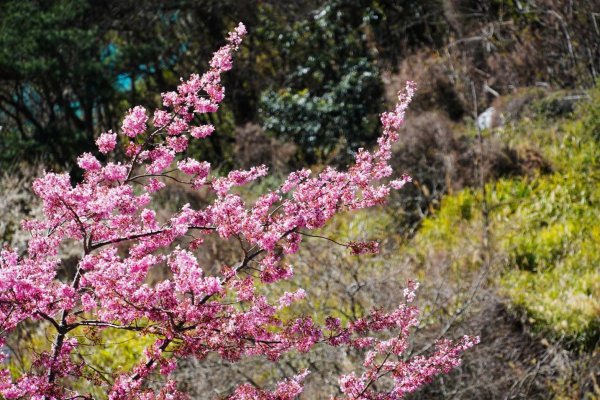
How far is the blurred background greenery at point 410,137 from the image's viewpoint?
242 inches

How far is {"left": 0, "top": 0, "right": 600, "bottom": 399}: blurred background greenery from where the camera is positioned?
6137 millimetres

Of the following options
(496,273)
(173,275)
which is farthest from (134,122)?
(496,273)

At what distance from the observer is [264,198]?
124 inches

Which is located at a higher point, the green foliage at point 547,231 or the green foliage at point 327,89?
the green foliage at point 327,89

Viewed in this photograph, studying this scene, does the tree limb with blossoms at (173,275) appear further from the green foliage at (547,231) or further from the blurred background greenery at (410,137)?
the green foliage at (547,231)

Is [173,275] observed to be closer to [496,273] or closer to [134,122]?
[134,122]

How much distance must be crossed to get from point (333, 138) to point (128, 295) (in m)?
11.9

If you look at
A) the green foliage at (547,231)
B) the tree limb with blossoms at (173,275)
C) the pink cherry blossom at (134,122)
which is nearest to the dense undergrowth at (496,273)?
the green foliage at (547,231)

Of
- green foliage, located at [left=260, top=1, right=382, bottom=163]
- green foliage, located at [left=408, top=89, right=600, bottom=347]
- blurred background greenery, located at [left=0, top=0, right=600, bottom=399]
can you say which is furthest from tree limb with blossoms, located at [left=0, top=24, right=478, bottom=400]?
green foliage, located at [left=260, top=1, right=382, bottom=163]

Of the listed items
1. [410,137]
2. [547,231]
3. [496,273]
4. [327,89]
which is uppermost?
[327,89]

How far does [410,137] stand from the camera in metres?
11.5

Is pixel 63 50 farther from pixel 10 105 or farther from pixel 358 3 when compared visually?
pixel 358 3

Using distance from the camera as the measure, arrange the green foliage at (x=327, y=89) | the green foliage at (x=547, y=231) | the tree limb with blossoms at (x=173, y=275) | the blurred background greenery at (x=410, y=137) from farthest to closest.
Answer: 1. the green foliage at (x=327, y=89)
2. the green foliage at (x=547, y=231)
3. the blurred background greenery at (x=410, y=137)
4. the tree limb with blossoms at (x=173, y=275)

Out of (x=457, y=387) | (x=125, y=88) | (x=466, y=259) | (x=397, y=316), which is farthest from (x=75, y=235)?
(x=125, y=88)
